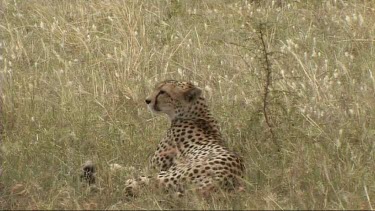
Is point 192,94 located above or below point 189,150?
above

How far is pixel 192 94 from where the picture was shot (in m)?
5.20

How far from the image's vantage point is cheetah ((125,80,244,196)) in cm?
448

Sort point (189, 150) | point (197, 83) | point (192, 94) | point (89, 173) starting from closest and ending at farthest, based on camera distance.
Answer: point (89, 173) → point (189, 150) → point (192, 94) → point (197, 83)

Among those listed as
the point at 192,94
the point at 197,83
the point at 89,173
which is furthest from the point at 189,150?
the point at 197,83

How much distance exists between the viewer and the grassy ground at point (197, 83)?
4.52m

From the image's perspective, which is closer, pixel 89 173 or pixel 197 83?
pixel 89 173

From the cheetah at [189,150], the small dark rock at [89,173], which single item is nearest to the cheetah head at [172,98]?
the cheetah at [189,150]

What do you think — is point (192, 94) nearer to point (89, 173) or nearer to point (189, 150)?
point (189, 150)

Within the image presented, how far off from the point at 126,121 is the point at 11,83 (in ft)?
2.85

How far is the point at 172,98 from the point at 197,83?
1.07 metres

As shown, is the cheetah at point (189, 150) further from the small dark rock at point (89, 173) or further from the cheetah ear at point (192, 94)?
the small dark rock at point (89, 173)

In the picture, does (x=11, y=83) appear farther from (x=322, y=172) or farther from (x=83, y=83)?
(x=322, y=172)

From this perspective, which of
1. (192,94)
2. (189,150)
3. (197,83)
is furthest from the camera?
(197,83)

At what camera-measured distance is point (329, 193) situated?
4.35 m
